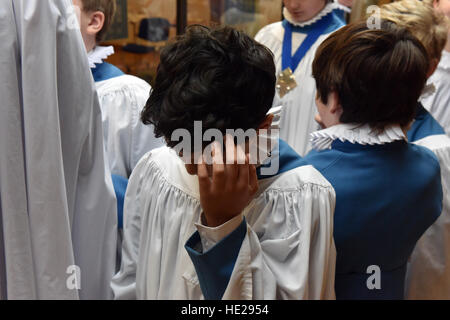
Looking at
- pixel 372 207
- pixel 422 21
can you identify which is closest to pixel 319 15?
pixel 422 21

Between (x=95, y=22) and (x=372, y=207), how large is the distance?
1281 millimetres

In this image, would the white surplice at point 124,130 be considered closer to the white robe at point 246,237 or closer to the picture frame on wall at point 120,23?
the white robe at point 246,237

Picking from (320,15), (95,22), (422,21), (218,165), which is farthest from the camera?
(320,15)

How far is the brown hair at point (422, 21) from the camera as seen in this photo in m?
1.75

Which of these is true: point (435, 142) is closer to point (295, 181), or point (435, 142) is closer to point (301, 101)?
point (295, 181)

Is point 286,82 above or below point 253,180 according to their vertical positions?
below

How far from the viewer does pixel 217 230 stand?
1.00 m

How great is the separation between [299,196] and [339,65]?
42cm

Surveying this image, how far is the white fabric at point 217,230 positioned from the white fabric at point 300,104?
5.84ft

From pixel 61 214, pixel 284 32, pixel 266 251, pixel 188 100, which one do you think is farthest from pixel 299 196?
pixel 284 32

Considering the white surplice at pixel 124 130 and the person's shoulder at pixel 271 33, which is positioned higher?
the person's shoulder at pixel 271 33

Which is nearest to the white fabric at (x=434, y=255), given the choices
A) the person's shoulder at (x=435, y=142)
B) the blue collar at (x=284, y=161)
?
the person's shoulder at (x=435, y=142)
